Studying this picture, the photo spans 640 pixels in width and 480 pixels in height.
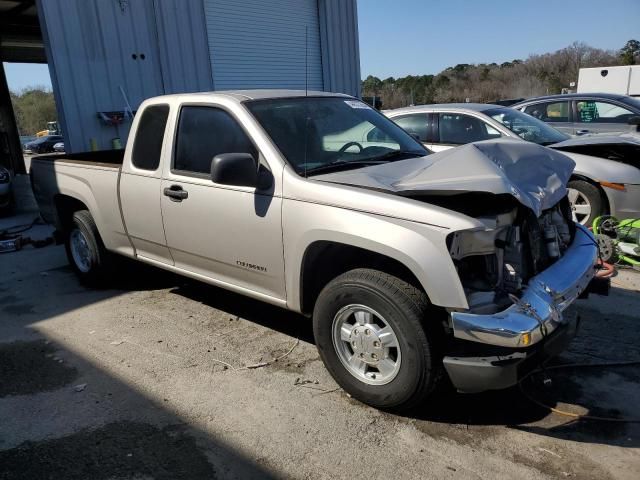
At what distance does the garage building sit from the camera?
9.24 m

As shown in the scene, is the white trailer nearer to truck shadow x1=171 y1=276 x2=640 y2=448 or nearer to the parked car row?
truck shadow x1=171 y1=276 x2=640 y2=448

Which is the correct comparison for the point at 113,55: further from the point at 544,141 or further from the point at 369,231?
the point at 369,231

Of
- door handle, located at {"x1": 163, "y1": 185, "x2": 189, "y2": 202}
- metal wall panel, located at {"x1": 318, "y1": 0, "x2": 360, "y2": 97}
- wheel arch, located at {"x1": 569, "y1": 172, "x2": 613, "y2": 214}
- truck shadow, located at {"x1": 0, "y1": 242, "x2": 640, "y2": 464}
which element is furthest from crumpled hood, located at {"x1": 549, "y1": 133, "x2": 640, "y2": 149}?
metal wall panel, located at {"x1": 318, "y1": 0, "x2": 360, "y2": 97}

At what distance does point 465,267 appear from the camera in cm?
294

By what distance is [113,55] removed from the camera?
973 centimetres

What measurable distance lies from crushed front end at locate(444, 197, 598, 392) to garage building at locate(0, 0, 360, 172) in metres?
6.20

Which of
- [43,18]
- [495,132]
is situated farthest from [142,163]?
[43,18]

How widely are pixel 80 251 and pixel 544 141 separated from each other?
596cm

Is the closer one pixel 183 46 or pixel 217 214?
pixel 217 214

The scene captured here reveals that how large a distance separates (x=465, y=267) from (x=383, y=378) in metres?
0.83

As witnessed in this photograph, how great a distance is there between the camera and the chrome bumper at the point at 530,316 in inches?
105

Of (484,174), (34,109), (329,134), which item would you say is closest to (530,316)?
(484,174)


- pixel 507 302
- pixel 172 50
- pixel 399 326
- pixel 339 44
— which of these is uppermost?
pixel 339 44

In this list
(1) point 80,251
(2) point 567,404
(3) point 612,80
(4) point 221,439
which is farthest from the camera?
(3) point 612,80
